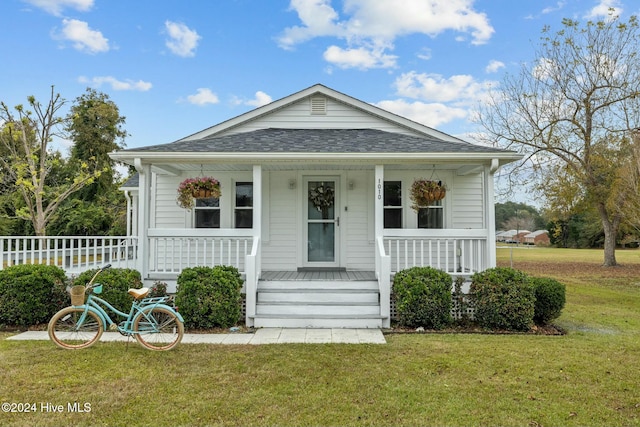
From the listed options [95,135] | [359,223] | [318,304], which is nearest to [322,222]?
[359,223]

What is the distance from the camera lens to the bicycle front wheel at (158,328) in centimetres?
494

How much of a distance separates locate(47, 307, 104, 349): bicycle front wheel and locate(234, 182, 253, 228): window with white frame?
3.65 meters

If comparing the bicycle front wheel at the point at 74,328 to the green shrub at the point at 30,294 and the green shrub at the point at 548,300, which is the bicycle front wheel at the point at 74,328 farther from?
the green shrub at the point at 548,300

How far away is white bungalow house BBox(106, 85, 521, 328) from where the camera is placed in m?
6.71

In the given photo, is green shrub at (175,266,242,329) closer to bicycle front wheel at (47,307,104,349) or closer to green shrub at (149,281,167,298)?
green shrub at (149,281,167,298)

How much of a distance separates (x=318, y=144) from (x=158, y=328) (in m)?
4.28

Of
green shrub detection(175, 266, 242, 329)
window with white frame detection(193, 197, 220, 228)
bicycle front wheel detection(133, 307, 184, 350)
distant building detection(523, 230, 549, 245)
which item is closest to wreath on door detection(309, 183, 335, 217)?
window with white frame detection(193, 197, 220, 228)

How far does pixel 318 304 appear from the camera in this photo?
6.49 m

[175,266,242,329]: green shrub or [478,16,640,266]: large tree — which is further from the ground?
[478,16,640,266]: large tree

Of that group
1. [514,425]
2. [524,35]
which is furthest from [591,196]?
[514,425]

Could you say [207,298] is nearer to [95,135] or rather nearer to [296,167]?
[296,167]

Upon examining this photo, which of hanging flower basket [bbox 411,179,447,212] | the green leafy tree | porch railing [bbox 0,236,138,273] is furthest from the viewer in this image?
the green leafy tree

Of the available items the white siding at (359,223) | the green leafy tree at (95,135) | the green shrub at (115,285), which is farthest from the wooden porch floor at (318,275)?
the green leafy tree at (95,135)

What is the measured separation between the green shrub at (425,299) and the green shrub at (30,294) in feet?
17.8
